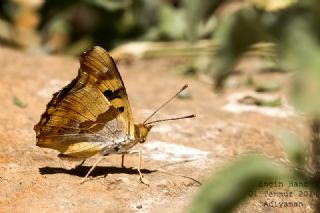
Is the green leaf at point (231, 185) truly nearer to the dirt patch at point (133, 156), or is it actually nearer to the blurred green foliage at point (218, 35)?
the blurred green foliage at point (218, 35)

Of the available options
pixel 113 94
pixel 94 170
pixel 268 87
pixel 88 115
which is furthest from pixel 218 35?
pixel 268 87

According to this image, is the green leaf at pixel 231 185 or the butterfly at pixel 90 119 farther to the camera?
the butterfly at pixel 90 119

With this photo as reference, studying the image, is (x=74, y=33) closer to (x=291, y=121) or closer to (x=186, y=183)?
(x=291, y=121)

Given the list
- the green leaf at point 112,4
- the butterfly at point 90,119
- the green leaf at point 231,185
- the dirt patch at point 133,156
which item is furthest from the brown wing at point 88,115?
the green leaf at point 112,4

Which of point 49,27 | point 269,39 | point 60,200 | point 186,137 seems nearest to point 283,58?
point 269,39

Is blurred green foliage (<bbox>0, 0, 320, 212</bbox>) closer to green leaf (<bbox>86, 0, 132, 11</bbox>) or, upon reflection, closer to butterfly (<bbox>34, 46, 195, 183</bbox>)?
green leaf (<bbox>86, 0, 132, 11</bbox>)
